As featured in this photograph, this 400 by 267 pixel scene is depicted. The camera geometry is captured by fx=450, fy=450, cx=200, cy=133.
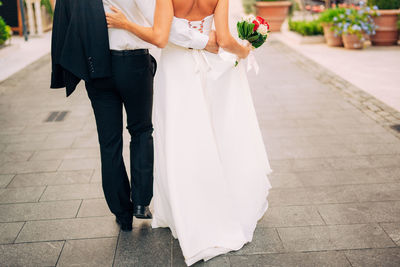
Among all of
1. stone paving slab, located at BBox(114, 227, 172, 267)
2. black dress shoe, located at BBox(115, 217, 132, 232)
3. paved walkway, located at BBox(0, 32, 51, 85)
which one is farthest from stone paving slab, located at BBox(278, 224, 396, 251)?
paved walkway, located at BBox(0, 32, 51, 85)

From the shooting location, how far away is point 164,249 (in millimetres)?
2861

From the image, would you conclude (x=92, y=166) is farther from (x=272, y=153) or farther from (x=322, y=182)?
(x=322, y=182)

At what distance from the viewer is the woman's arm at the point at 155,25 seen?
7.99 feet

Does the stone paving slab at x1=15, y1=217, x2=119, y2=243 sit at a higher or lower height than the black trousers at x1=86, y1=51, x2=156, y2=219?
lower

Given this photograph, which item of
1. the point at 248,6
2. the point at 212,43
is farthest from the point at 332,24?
the point at 212,43

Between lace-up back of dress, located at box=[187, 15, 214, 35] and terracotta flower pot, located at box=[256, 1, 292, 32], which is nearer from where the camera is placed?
lace-up back of dress, located at box=[187, 15, 214, 35]

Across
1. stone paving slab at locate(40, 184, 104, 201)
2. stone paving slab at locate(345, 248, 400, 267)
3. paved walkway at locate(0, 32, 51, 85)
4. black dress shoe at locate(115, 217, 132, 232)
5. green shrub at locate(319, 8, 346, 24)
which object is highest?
green shrub at locate(319, 8, 346, 24)

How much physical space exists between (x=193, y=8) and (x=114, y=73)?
586 millimetres

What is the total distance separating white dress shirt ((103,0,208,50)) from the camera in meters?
2.50

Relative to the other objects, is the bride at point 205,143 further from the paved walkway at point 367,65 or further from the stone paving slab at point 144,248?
the paved walkway at point 367,65

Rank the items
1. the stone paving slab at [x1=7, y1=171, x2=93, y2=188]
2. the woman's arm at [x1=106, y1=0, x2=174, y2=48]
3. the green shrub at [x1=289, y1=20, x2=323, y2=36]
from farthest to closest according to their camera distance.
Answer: the green shrub at [x1=289, y1=20, x2=323, y2=36], the stone paving slab at [x1=7, y1=171, x2=93, y2=188], the woman's arm at [x1=106, y1=0, x2=174, y2=48]

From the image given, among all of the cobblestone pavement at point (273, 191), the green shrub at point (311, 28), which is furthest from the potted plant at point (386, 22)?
the cobblestone pavement at point (273, 191)

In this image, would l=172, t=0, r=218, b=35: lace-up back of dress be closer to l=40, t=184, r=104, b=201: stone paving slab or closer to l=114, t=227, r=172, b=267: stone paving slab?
l=114, t=227, r=172, b=267: stone paving slab

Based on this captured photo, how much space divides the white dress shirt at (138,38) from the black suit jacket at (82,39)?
0.06 metres
